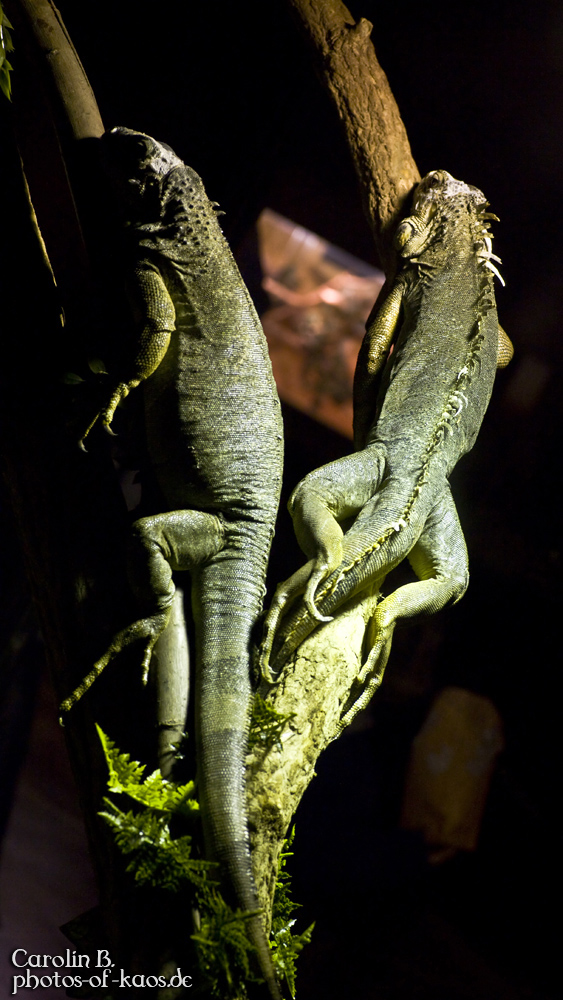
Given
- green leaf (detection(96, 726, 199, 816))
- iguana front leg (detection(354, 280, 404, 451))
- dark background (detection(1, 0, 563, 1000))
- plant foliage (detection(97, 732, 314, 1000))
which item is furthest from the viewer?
iguana front leg (detection(354, 280, 404, 451))

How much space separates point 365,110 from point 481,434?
183cm

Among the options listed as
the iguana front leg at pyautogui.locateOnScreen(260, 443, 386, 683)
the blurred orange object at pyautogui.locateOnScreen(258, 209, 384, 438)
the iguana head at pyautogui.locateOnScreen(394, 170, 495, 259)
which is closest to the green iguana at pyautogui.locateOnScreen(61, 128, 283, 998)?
the iguana front leg at pyautogui.locateOnScreen(260, 443, 386, 683)

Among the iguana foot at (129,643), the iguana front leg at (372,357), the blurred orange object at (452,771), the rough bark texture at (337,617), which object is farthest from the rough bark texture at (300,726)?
the blurred orange object at (452,771)

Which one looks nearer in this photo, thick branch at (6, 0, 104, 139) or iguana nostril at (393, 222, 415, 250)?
thick branch at (6, 0, 104, 139)

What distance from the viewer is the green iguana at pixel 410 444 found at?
226 centimetres

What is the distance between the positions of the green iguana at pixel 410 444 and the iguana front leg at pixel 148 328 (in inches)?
29.0

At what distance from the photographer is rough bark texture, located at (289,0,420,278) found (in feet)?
10.8

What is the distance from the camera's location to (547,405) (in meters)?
3.41

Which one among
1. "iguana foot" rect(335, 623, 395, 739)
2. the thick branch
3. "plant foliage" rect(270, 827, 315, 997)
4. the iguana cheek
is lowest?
"plant foliage" rect(270, 827, 315, 997)

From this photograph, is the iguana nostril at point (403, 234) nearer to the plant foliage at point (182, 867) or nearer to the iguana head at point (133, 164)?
the iguana head at point (133, 164)

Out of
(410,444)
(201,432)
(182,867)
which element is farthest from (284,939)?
(410,444)

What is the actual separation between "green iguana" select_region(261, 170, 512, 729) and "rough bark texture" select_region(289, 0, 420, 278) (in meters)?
0.15

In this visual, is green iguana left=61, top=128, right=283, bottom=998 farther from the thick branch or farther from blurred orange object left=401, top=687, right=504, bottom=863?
blurred orange object left=401, top=687, right=504, bottom=863

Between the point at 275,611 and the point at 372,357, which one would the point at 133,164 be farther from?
the point at 275,611
